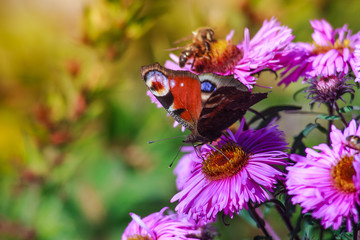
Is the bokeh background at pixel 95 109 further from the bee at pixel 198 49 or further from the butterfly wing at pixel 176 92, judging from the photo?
the butterfly wing at pixel 176 92

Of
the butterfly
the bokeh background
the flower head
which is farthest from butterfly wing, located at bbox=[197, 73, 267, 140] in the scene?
the bokeh background

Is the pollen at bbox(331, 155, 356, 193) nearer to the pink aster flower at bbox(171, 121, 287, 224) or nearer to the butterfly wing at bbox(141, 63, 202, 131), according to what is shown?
the pink aster flower at bbox(171, 121, 287, 224)

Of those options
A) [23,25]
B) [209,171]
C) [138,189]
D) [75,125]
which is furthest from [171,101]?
[23,25]

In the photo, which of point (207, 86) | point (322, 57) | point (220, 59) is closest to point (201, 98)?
point (207, 86)

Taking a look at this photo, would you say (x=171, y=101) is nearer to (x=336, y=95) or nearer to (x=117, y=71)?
(x=336, y=95)

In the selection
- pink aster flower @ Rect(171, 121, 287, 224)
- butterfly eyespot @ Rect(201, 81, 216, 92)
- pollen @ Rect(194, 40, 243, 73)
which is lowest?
pink aster flower @ Rect(171, 121, 287, 224)

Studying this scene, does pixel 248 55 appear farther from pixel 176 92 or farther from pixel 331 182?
pixel 331 182

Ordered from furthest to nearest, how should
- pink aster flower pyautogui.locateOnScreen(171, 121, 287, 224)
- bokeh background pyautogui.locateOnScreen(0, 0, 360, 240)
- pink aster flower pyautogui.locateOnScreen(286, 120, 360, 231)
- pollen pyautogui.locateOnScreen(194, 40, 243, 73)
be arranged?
1. bokeh background pyautogui.locateOnScreen(0, 0, 360, 240)
2. pollen pyautogui.locateOnScreen(194, 40, 243, 73)
3. pink aster flower pyautogui.locateOnScreen(171, 121, 287, 224)
4. pink aster flower pyautogui.locateOnScreen(286, 120, 360, 231)
